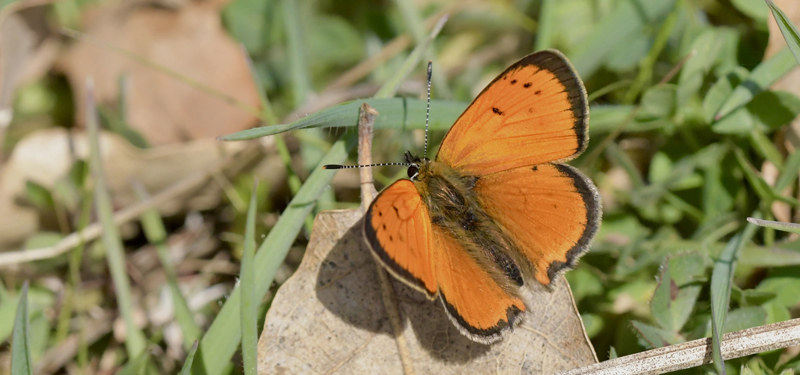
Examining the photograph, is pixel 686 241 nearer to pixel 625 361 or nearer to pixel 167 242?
pixel 625 361

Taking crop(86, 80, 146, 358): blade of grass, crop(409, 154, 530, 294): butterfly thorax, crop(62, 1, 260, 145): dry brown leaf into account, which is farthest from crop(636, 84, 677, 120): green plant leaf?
crop(86, 80, 146, 358): blade of grass

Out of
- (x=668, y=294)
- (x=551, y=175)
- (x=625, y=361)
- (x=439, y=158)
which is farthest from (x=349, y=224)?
(x=668, y=294)

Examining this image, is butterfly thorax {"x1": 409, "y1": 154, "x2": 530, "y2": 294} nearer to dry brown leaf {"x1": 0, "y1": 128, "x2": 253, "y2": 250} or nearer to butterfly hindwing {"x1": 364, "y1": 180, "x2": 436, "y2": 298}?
butterfly hindwing {"x1": 364, "y1": 180, "x2": 436, "y2": 298}

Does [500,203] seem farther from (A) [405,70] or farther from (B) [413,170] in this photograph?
(A) [405,70]

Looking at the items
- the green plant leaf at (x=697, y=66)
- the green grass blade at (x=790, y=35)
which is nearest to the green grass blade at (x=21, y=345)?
the green plant leaf at (x=697, y=66)

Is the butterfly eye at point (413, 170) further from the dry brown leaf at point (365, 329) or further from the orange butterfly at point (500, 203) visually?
the dry brown leaf at point (365, 329)

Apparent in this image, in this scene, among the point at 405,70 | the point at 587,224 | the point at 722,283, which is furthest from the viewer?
the point at 405,70

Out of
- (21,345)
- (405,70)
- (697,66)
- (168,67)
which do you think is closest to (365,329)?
(405,70)
